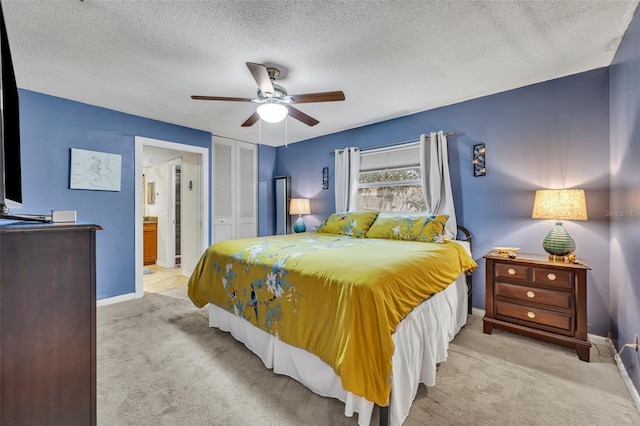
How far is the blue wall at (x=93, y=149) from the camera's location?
2.95 meters

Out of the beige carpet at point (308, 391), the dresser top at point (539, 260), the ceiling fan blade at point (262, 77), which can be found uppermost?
the ceiling fan blade at point (262, 77)

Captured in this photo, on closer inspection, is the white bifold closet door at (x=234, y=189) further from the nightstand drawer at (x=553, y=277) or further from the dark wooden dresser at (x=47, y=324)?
the nightstand drawer at (x=553, y=277)

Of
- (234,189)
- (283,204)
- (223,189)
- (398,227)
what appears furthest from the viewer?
(283,204)

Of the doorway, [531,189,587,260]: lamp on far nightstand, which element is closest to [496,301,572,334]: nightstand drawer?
[531,189,587,260]: lamp on far nightstand

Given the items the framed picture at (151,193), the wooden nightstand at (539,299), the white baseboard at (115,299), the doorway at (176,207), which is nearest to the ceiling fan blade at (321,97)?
the wooden nightstand at (539,299)

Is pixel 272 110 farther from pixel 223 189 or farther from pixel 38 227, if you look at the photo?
pixel 223 189

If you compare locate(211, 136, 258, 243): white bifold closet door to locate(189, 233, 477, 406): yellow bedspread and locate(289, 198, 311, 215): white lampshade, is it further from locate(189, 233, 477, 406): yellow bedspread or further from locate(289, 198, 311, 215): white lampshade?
locate(189, 233, 477, 406): yellow bedspread

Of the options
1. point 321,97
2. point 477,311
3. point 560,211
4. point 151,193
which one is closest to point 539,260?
point 560,211

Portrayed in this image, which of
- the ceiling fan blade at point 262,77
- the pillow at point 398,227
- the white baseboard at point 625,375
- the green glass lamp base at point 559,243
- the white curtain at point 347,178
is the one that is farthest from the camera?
the white curtain at point 347,178

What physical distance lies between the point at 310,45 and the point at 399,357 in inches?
86.6

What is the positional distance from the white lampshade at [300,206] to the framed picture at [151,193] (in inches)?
134

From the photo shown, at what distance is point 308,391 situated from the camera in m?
1.77

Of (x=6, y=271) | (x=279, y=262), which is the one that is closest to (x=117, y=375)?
(x=279, y=262)

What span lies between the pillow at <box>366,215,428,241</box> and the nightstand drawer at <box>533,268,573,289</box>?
1.02 m
